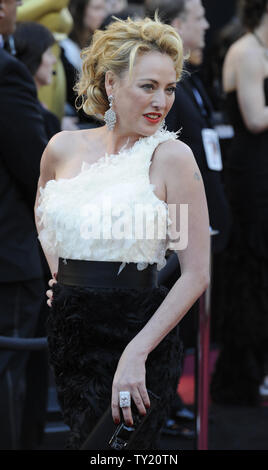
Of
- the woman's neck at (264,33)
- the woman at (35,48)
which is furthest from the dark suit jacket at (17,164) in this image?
the woman's neck at (264,33)

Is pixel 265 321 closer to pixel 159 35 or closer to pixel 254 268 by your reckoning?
pixel 254 268

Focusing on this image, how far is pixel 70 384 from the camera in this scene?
96.4 inches

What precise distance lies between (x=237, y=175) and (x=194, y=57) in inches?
28.8

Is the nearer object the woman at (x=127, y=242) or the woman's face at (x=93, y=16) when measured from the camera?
the woman at (x=127, y=242)

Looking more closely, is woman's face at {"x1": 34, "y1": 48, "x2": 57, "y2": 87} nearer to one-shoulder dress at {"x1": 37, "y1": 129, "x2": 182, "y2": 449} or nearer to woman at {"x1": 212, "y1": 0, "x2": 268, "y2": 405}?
woman at {"x1": 212, "y1": 0, "x2": 268, "y2": 405}

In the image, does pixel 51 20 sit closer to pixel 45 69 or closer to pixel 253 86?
pixel 45 69

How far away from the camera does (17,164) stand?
3291mm

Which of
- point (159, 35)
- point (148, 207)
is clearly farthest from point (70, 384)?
point (159, 35)

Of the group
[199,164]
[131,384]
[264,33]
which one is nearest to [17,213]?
[199,164]

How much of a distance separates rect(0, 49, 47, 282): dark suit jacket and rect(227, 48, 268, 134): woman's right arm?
1438mm

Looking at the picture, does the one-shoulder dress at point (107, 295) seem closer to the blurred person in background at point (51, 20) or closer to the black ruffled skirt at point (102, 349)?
the black ruffled skirt at point (102, 349)

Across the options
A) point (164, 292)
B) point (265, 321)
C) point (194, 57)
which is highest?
point (194, 57)

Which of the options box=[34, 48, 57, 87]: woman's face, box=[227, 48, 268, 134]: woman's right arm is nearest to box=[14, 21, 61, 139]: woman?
box=[34, 48, 57, 87]: woman's face

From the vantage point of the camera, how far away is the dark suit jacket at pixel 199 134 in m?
3.68
